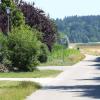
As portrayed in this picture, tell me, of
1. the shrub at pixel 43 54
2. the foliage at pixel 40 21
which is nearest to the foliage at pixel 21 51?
the shrub at pixel 43 54

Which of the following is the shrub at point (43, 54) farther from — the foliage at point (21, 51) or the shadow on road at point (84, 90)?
the shadow on road at point (84, 90)

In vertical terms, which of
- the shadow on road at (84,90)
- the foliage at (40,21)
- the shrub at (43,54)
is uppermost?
the foliage at (40,21)

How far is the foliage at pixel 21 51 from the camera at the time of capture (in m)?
51.0

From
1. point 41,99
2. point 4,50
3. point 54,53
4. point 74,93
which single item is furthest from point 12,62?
point 54,53

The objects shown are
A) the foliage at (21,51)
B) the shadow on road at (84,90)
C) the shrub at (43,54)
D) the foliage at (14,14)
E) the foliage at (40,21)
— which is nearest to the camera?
the shadow on road at (84,90)

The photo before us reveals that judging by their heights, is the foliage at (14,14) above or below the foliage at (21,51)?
above

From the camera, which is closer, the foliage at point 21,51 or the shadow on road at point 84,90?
the shadow on road at point 84,90

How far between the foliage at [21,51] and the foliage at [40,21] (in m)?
22.5

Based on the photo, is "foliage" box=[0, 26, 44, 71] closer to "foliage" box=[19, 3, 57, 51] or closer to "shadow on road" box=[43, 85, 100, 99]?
"shadow on road" box=[43, 85, 100, 99]

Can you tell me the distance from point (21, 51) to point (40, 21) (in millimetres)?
25346

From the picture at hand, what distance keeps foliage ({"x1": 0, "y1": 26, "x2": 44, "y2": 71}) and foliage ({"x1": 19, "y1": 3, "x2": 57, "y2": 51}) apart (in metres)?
22.5

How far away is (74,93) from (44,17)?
51278 mm

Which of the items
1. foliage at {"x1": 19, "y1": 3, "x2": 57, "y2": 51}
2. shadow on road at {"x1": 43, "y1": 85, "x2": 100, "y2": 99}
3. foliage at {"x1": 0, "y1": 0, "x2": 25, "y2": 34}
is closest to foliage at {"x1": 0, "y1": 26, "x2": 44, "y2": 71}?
foliage at {"x1": 0, "y1": 0, "x2": 25, "y2": 34}

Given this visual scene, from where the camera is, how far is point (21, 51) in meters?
51.4
